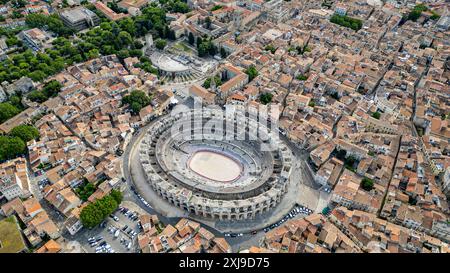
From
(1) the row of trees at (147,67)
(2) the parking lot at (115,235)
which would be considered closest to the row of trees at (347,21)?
(1) the row of trees at (147,67)

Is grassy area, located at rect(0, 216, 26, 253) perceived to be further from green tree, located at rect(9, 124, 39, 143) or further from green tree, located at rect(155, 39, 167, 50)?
green tree, located at rect(155, 39, 167, 50)

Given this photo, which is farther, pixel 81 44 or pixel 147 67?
pixel 81 44

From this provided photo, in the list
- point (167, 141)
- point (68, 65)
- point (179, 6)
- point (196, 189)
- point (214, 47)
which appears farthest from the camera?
point (179, 6)

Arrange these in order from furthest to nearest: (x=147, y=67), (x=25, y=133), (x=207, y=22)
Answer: (x=207, y=22) → (x=147, y=67) → (x=25, y=133)

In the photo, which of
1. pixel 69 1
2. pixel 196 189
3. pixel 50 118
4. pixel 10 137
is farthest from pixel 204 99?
pixel 69 1

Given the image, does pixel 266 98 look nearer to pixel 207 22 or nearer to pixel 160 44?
pixel 160 44

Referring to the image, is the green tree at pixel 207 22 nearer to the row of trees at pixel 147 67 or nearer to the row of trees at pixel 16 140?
the row of trees at pixel 147 67

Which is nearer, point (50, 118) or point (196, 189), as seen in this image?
point (196, 189)

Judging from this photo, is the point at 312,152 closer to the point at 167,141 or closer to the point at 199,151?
the point at 199,151

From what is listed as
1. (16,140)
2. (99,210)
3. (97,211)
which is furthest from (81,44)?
(97,211)
